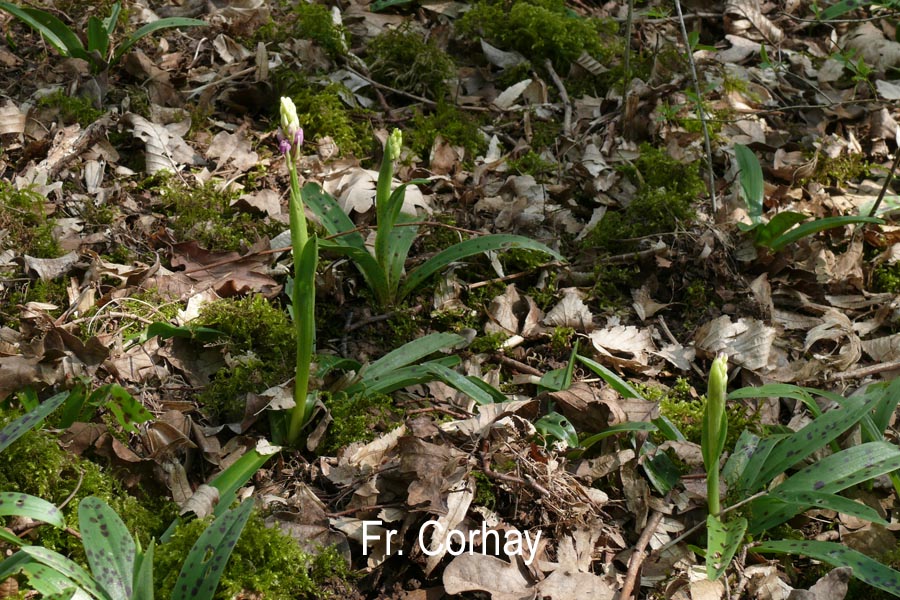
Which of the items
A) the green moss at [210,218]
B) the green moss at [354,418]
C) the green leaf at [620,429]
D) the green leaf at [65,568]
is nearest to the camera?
the green leaf at [65,568]

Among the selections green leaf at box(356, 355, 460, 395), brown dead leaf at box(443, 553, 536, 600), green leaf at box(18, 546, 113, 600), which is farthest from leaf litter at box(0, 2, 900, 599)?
green leaf at box(18, 546, 113, 600)

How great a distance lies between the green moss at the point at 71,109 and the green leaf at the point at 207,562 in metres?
2.18

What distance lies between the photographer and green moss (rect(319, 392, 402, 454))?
7.61 feet

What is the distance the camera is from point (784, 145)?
12.3ft

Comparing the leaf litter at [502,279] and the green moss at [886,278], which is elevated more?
the leaf litter at [502,279]

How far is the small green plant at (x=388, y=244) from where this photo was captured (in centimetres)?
262

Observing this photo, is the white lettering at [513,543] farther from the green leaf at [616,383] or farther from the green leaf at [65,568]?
the green leaf at [65,568]

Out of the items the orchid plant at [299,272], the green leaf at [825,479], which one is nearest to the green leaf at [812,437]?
the green leaf at [825,479]

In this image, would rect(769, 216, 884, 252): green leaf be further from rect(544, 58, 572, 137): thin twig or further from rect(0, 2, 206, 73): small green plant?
rect(0, 2, 206, 73): small green plant

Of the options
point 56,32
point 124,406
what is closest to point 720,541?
point 124,406

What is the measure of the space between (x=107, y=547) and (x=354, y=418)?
77 centimetres

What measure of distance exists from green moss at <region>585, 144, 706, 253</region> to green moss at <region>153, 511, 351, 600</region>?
1693mm

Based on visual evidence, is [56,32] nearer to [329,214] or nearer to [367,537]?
[329,214]

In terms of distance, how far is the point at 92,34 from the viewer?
11.0 feet
